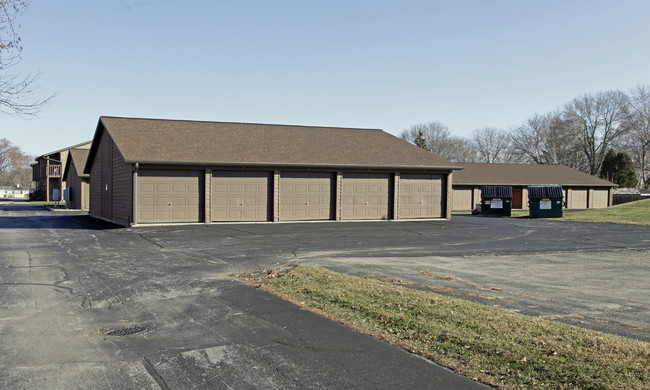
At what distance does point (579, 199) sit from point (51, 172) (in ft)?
209

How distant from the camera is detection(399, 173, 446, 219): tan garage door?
30.0 m

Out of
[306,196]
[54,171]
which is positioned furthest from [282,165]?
[54,171]

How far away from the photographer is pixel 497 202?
125 ft

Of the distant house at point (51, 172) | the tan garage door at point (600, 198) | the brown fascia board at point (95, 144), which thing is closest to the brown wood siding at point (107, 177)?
the brown fascia board at point (95, 144)

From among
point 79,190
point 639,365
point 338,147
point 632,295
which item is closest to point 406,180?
point 338,147

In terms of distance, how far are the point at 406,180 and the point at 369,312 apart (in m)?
23.2

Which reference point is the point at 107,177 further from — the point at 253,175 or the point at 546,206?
the point at 546,206

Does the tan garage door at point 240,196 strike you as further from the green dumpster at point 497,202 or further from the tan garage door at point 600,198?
the tan garage door at point 600,198

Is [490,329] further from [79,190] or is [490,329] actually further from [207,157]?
[79,190]

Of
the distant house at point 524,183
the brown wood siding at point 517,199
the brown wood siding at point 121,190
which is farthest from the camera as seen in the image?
the brown wood siding at point 517,199

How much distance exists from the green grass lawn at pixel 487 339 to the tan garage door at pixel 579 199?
159 ft

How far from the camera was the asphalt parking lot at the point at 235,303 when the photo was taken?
5094 millimetres

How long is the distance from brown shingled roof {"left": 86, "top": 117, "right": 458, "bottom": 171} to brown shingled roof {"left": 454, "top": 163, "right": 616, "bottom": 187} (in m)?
18.8

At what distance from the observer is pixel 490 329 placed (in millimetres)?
6320
